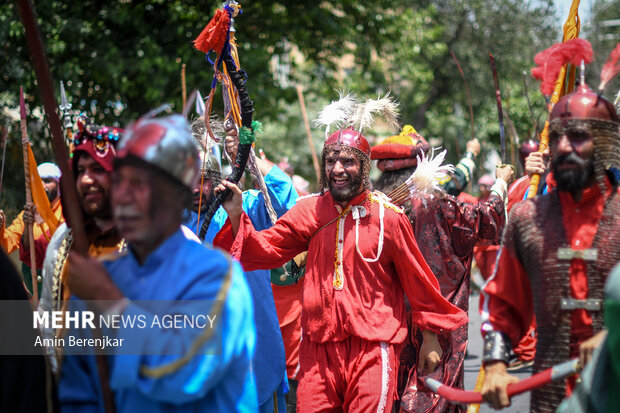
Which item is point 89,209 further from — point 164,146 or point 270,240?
point 270,240

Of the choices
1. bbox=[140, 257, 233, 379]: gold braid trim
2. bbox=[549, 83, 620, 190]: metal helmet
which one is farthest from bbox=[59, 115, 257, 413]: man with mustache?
bbox=[549, 83, 620, 190]: metal helmet

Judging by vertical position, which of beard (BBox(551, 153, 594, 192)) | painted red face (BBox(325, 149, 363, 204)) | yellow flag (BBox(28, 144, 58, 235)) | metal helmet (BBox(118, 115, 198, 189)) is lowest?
beard (BBox(551, 153, 594, 192))

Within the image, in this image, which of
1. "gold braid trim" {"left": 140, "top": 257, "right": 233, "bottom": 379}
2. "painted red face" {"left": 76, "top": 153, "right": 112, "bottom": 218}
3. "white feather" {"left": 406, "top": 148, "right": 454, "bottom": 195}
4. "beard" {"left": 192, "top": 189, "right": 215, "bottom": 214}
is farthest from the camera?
"beard" {"left": 192, "top": 189, "right": 215, "bottom": 214}

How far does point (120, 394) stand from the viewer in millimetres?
2590

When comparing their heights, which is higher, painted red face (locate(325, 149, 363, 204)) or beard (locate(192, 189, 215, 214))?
beard (locate(192, 189, 215, 214))

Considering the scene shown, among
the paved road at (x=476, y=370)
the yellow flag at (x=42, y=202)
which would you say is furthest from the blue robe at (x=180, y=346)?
the paved road at (x=476, y=370)

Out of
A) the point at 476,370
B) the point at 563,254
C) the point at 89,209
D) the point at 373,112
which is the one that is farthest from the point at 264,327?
the point at 476,370

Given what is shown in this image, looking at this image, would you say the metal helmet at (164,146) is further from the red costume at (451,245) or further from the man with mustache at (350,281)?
the red costume at (451,245)

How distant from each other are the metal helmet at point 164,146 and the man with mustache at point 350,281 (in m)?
1.74

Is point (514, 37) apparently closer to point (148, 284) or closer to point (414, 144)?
point (414, 144)

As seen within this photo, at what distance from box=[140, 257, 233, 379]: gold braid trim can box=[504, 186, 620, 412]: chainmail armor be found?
1.27m

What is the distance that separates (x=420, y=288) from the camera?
461 centimetres

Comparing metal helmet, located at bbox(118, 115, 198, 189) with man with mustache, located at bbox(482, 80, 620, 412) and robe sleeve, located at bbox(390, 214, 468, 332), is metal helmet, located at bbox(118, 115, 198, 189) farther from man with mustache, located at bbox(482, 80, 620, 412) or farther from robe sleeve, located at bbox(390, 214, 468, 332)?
robe sleeve, located at bbox(390, 214, 468, 332)

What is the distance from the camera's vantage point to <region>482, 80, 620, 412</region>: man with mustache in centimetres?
294
